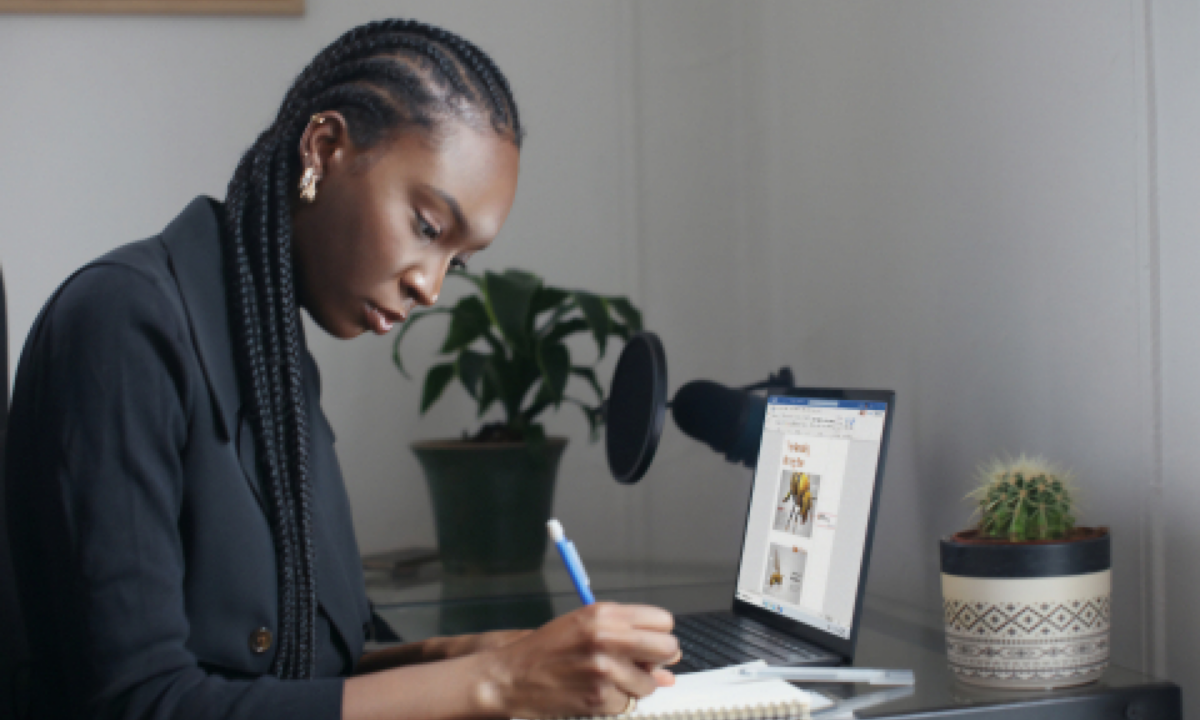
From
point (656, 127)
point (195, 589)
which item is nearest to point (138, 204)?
point (656, 127)

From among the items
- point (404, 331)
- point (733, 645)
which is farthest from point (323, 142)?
point (404, 331)

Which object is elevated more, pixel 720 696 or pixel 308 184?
pixel 308 184

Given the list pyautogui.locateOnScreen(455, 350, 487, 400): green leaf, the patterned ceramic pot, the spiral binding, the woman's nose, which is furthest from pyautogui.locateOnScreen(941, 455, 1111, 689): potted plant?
pyautogui.locateOnScreen(455, 350, 487, 400): green leaf

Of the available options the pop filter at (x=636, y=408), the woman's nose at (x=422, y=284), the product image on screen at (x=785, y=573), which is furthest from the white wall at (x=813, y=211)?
the woman's nose at (x=422, y=284)

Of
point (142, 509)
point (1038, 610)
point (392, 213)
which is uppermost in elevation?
point (392, 213)

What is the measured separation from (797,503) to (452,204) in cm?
52

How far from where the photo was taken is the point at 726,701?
744 millimetres

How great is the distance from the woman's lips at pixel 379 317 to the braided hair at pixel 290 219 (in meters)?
0.06

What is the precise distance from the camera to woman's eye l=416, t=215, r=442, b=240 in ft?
2.69

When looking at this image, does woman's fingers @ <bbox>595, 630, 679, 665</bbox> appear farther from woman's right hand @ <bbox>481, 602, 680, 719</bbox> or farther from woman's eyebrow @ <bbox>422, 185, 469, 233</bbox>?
woman's eyebrow @ <bbox>422, 185, 469, 233</bbox>

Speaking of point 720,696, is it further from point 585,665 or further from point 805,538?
point 805,538

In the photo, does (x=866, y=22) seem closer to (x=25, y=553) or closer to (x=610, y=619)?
(x=610, y=619)

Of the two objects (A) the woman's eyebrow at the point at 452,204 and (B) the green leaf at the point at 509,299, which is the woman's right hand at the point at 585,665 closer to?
(A) the woman's eyebrow at the point at 452,204

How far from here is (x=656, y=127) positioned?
2000 millimetres
